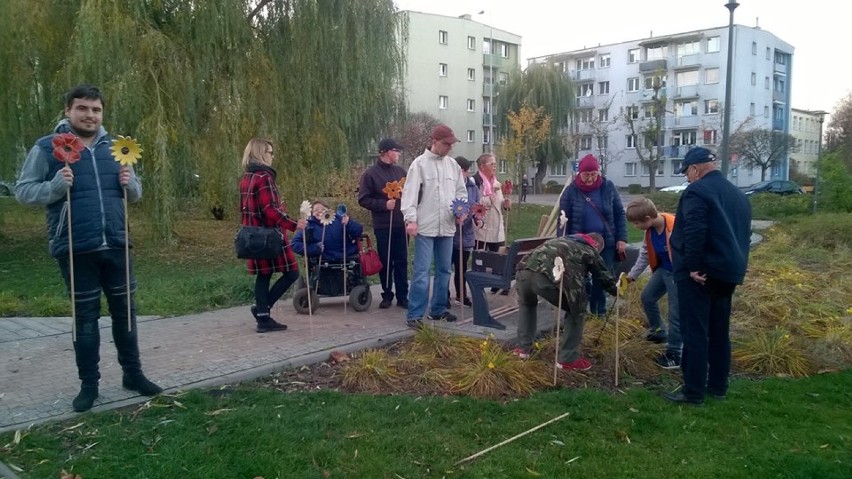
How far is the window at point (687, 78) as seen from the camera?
204 ft

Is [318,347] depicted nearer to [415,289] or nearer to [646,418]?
[415,289]

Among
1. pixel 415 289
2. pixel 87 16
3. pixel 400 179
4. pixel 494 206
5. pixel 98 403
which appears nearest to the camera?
pixel 98 403

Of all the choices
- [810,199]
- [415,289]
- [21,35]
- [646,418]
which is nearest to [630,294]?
[415,289]

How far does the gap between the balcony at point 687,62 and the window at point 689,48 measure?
0.48m

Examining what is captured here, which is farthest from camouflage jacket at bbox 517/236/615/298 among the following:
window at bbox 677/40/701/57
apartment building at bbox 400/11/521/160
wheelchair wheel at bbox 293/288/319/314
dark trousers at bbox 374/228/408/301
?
window at bbox 677/40/701/57

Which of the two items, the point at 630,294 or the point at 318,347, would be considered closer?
the point at 318,347

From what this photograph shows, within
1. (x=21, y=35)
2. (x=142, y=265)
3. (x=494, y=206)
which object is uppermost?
(x=21, y=35)

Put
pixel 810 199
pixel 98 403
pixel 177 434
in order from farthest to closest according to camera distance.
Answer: pixel 810 199
pixel 98 403
pixel 177 434

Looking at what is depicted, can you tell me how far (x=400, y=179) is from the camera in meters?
7.72

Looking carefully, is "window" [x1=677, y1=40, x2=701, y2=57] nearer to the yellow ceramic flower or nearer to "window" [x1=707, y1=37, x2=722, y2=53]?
"window" [x1=707, y1=37, x2=722, y2=53]

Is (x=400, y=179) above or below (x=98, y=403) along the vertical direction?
above

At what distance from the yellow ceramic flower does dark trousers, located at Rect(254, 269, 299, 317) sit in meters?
2.22

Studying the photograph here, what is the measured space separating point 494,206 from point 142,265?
27.0 feet

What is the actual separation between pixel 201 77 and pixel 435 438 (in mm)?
10562
